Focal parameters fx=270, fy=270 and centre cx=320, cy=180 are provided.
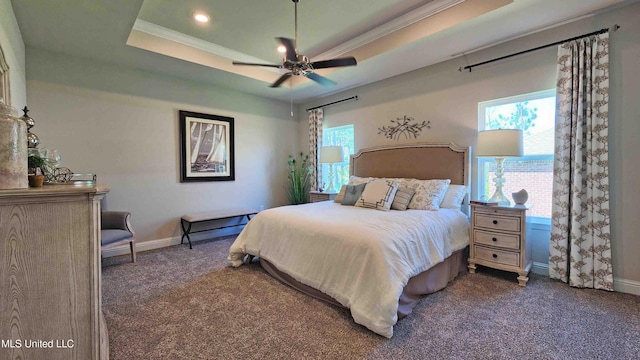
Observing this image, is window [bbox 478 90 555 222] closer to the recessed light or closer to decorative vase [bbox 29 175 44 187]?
the recessed light

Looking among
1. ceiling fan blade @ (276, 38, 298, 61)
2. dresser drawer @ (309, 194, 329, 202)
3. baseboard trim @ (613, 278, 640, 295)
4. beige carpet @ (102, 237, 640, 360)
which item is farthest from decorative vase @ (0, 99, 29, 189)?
baseboard trim @ (613, 278, 640, 295)

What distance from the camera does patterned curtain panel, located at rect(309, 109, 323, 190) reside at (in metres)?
5.30

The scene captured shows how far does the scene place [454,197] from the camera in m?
3.30

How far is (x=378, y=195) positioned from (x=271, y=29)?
2.37 metres

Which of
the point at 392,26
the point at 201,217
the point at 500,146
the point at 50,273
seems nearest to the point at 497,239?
the point at 500,146

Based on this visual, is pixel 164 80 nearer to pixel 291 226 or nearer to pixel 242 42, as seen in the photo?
A: pixel 242 42

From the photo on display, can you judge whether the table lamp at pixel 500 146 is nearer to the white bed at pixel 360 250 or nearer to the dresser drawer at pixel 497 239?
the dresser drawer at pixel 497 239

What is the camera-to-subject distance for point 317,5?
109 inches

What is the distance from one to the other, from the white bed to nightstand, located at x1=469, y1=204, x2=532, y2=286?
0.48ft

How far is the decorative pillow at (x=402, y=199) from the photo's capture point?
3.19 meters

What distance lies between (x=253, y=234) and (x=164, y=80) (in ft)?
9.29

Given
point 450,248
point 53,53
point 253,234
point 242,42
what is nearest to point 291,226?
point 253,234

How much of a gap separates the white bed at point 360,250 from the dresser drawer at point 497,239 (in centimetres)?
15

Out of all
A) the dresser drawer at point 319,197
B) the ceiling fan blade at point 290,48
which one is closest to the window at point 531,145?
the dresser drawer at point 319,197
